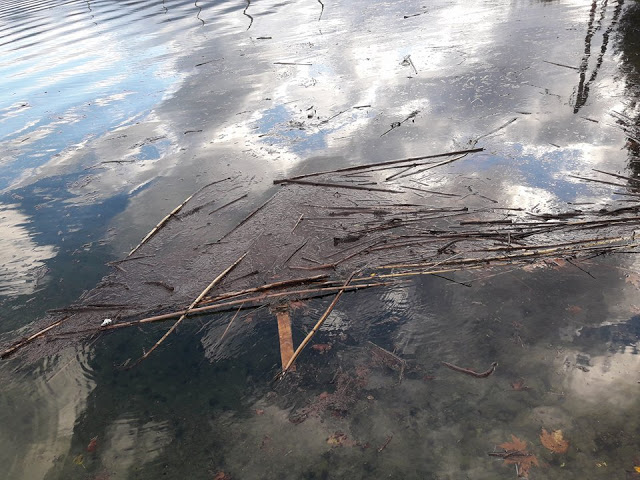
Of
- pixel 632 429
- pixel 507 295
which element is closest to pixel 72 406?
pixel 507 295

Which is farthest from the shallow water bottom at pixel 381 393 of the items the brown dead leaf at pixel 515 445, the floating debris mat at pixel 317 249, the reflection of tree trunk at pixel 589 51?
the reflection of tree trunk at pixel 589 51

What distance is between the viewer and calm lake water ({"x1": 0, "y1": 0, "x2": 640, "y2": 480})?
3.16 meters

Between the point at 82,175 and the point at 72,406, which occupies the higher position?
the point at 82,175

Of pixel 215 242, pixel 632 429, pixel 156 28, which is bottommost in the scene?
pixel 632 429

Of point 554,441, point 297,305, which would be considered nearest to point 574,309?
point 554,441

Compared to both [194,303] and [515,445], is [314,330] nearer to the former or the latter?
[194,303]

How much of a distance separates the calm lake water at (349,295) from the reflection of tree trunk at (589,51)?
0.07 meters

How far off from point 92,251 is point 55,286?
628 mm

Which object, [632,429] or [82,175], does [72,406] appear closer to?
[632,429]

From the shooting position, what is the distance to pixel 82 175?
721 cm

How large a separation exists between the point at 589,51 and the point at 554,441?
→ 851 cm

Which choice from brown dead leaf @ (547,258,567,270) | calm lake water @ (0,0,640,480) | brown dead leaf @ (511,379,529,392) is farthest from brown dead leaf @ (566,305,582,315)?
brown dead leaf @ (511,379,529,392)

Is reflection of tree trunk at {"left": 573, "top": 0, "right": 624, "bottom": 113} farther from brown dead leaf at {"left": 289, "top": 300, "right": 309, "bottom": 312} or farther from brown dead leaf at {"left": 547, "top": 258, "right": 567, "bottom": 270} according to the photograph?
brown dead leaf at {"left": 289, "top": 300, "right": 309, "bottom": 312}

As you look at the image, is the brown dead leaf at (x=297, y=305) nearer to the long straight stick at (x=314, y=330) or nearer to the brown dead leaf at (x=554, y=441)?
the long straight stick at (x=314, y=330)
